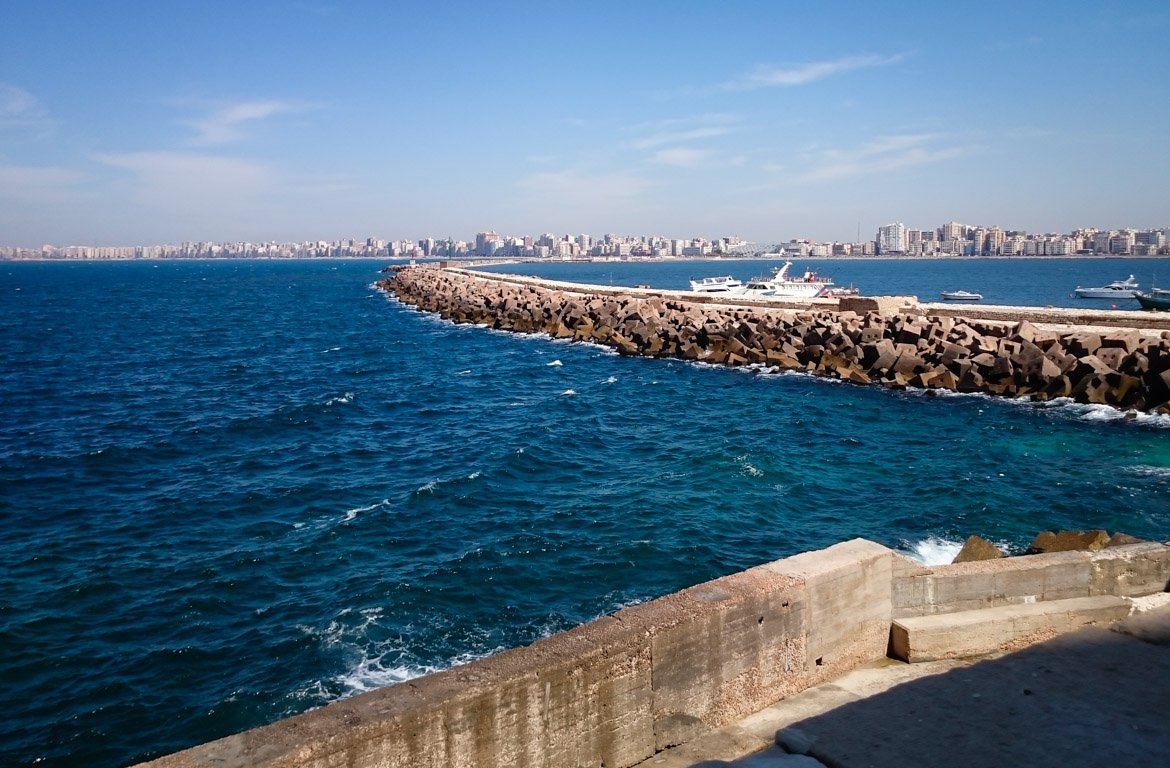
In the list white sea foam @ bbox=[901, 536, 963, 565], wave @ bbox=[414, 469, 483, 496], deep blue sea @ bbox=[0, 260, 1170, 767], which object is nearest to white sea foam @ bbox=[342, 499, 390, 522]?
deep blue sea @ bbox=[0, 260, 1170, 767]

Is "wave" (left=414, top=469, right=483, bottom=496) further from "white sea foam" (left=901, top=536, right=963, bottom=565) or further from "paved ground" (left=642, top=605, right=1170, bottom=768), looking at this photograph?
"paved ground" (left=642, top=605, right=1170, bottom=768)

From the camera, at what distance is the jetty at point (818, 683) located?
4.00 meters

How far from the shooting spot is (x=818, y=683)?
5.41 meters

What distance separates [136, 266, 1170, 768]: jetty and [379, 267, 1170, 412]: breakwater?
15.5 m

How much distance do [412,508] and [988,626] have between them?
9.82m

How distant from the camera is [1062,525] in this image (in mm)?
12219

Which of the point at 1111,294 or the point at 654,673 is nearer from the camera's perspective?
the point at 654,673

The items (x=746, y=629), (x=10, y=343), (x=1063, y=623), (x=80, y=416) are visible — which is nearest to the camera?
(x=746, y=629)

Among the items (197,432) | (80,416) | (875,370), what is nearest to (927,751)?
(197,432)

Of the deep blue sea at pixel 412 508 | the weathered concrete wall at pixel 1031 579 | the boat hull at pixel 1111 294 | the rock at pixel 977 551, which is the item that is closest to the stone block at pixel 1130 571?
the weathered concrete wall at pixel 1031 579

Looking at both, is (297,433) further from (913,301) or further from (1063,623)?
(913,301)

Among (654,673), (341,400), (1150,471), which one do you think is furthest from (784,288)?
(654,673)

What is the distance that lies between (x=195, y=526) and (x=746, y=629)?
10789mm

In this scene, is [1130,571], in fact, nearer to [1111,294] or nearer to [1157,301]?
[1157,301]
